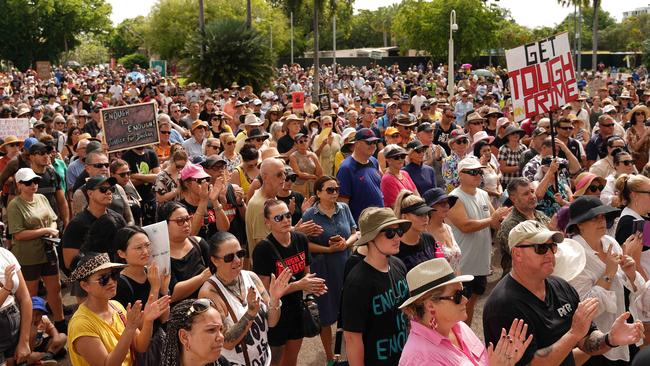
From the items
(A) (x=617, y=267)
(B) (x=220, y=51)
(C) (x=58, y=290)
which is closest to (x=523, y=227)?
(A) (x=617, y=267)

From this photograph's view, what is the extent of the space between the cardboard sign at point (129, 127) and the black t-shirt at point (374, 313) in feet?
19.3

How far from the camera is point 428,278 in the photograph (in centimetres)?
395

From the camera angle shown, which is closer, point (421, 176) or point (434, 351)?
point (434, 351)

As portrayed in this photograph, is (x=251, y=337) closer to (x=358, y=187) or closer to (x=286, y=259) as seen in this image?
(x=286, y=259)

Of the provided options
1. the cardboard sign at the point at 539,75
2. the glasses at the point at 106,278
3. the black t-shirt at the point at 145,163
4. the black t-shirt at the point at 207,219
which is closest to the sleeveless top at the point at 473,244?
the black t-shirt at the point at 207,219

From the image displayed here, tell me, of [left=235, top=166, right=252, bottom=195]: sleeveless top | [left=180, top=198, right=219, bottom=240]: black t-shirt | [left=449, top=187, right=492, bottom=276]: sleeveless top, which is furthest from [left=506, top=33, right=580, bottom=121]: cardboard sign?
[left=180, top=198, right=219, bottom=240]: black t-shirt

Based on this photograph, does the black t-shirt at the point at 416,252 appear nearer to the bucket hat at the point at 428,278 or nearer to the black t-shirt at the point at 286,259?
the black t-shirt at the point at 286,259

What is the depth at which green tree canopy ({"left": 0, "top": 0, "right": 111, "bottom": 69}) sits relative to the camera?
216 feet

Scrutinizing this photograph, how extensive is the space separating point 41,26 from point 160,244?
68381 mm

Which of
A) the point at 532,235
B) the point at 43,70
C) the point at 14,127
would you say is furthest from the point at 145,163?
the point at 43,70

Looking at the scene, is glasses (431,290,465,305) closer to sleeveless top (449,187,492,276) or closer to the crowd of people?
the crowd of people

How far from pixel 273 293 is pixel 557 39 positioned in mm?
5858

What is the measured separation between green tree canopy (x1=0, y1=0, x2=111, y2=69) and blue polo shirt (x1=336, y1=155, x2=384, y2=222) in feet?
A: 212

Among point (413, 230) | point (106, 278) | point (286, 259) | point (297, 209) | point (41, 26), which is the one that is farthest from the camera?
point (41, 26)
